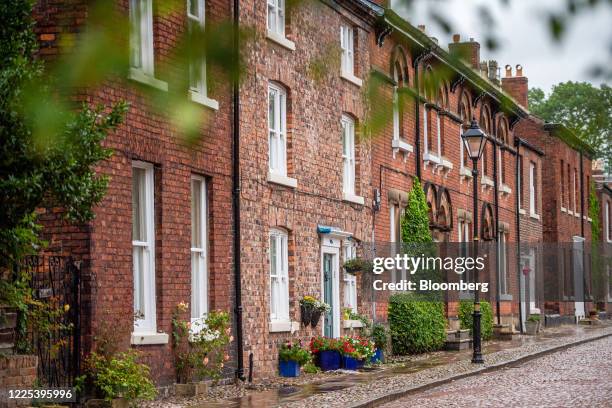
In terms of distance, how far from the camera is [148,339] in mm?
16734

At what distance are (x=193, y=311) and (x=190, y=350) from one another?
117 centimetres

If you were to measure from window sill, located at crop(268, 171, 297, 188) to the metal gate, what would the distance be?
6838 mm

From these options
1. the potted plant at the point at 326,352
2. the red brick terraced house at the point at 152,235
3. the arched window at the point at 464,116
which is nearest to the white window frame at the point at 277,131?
the red brick terraced house at the point at 152,235

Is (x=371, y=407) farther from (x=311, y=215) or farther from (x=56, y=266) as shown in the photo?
(x=311, y=215)

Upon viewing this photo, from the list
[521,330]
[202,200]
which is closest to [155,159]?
[202,200]

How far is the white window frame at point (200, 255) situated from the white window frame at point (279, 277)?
2794mm

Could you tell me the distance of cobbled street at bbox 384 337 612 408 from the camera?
1667 cm

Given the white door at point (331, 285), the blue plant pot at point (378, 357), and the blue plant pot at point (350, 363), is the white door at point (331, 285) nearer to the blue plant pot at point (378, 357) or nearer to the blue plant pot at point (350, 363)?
the blue plant pot at point (378, 357)

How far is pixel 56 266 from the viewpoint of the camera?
14.9 meters

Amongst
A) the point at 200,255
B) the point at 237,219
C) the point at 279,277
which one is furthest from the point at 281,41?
the point at 200,255

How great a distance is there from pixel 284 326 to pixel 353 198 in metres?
4.95

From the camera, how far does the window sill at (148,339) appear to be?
16422mm

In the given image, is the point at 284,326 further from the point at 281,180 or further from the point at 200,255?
the point at 200,255

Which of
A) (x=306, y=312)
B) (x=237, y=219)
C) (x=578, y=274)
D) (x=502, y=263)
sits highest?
(x=237, y=219)
